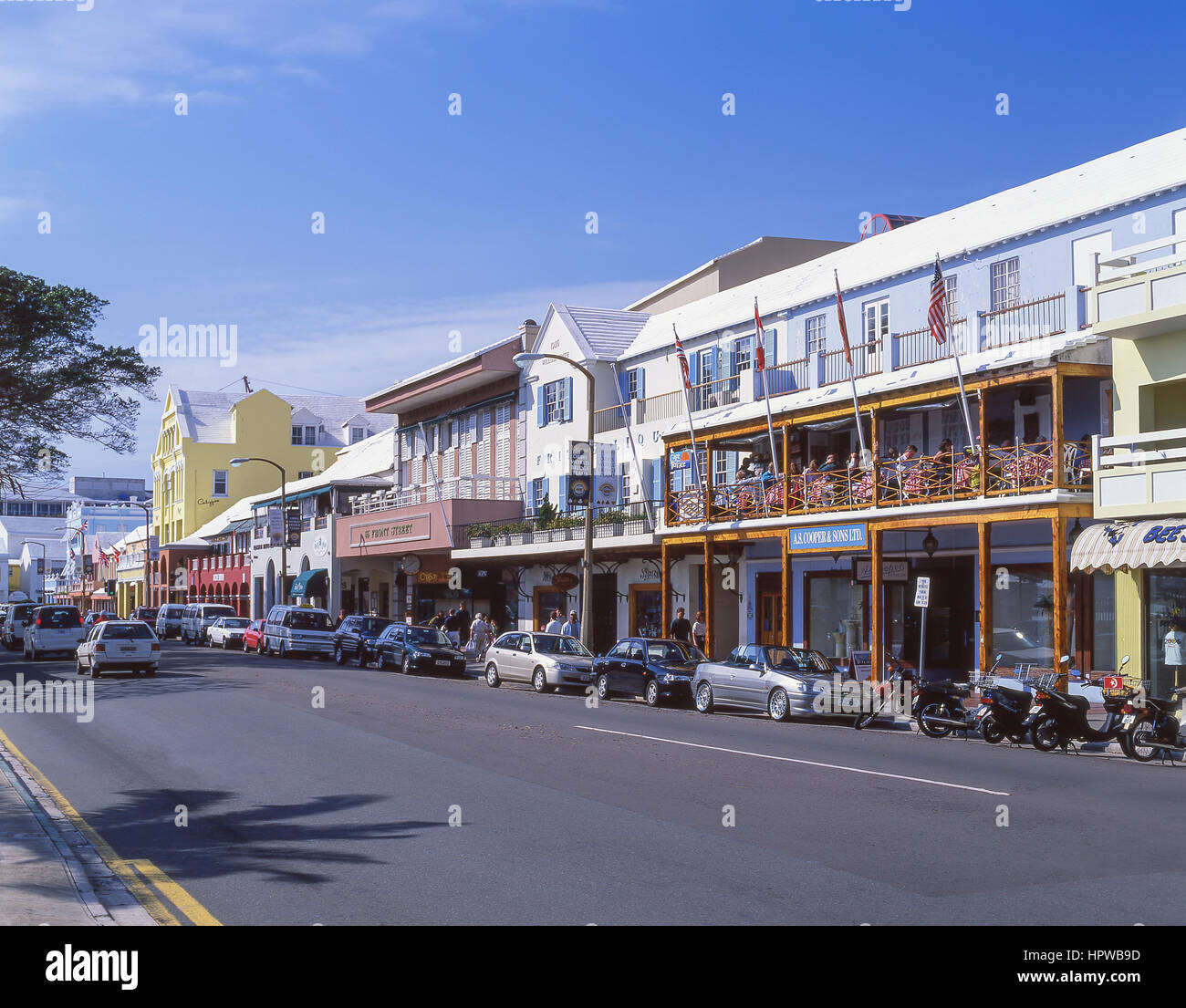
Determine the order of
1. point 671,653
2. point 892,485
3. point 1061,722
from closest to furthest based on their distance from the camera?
1. point 1061,722
2. point 671,653
3. point 892,485

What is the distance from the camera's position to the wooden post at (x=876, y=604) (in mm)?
26531

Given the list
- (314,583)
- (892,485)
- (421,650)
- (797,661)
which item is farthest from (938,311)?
(314,583)

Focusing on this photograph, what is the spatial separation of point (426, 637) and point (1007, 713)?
21503mm

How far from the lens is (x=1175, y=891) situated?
8570 mm

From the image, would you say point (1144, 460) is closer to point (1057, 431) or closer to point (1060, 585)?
point (1057, 431)

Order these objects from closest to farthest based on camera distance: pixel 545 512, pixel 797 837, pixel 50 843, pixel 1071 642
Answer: pixel 50 843
pixel 797 837
pixel 1071 642
pixel 545 512

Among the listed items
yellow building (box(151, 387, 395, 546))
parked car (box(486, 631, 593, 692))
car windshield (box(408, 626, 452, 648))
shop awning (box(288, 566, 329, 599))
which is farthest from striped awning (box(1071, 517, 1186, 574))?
yellow building (box(151, 387, 395, 546))

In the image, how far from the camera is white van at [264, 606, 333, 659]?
144 feet

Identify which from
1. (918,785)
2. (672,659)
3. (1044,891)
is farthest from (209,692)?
(1044,891)

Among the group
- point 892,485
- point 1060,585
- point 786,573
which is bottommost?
point 1060,585

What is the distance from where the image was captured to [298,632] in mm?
44125
